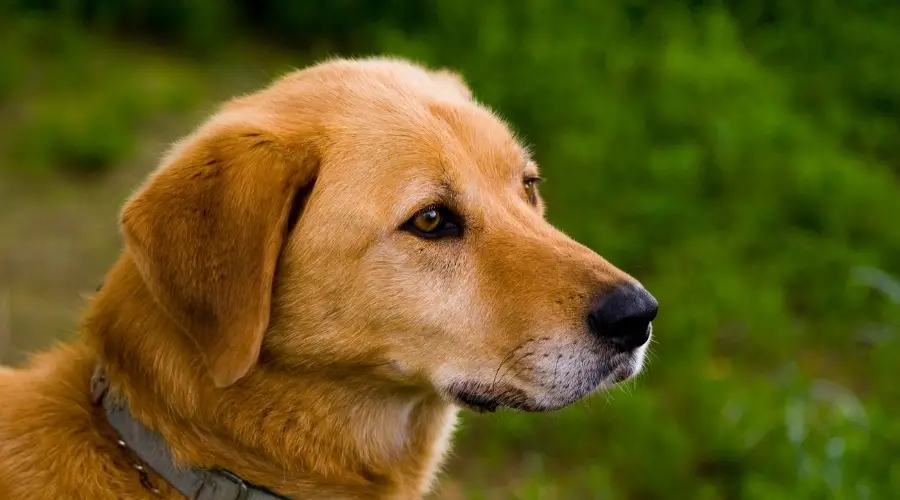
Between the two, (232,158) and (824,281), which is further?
(824,281)

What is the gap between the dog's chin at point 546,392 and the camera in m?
2.60

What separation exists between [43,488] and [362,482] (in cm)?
82

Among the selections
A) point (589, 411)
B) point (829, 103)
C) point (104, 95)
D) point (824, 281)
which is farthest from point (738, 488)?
point (104, 95)

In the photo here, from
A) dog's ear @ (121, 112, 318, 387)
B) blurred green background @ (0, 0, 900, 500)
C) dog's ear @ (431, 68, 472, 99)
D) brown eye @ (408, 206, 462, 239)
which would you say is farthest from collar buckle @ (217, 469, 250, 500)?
blurred green background @ (0, 0, 900, 500)

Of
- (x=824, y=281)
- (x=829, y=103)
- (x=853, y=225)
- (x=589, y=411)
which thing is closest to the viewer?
(x=589, y=411)

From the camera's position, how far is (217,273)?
2488 mm

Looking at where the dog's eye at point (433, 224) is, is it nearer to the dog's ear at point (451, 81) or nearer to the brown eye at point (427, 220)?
the brown eye at point (427, 220)

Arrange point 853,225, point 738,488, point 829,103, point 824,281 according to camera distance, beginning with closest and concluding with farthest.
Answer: point 738,488
point 824,281
point 853,225
point 829,103

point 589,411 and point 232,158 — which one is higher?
point 232,158

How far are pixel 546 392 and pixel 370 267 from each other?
1.89ft

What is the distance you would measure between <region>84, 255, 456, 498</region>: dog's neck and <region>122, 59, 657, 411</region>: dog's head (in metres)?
0.09

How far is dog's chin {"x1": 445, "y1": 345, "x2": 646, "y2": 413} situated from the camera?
2.60m

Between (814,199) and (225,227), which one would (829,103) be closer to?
(814,199)

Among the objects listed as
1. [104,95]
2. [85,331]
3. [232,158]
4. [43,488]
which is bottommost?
[104,95]
